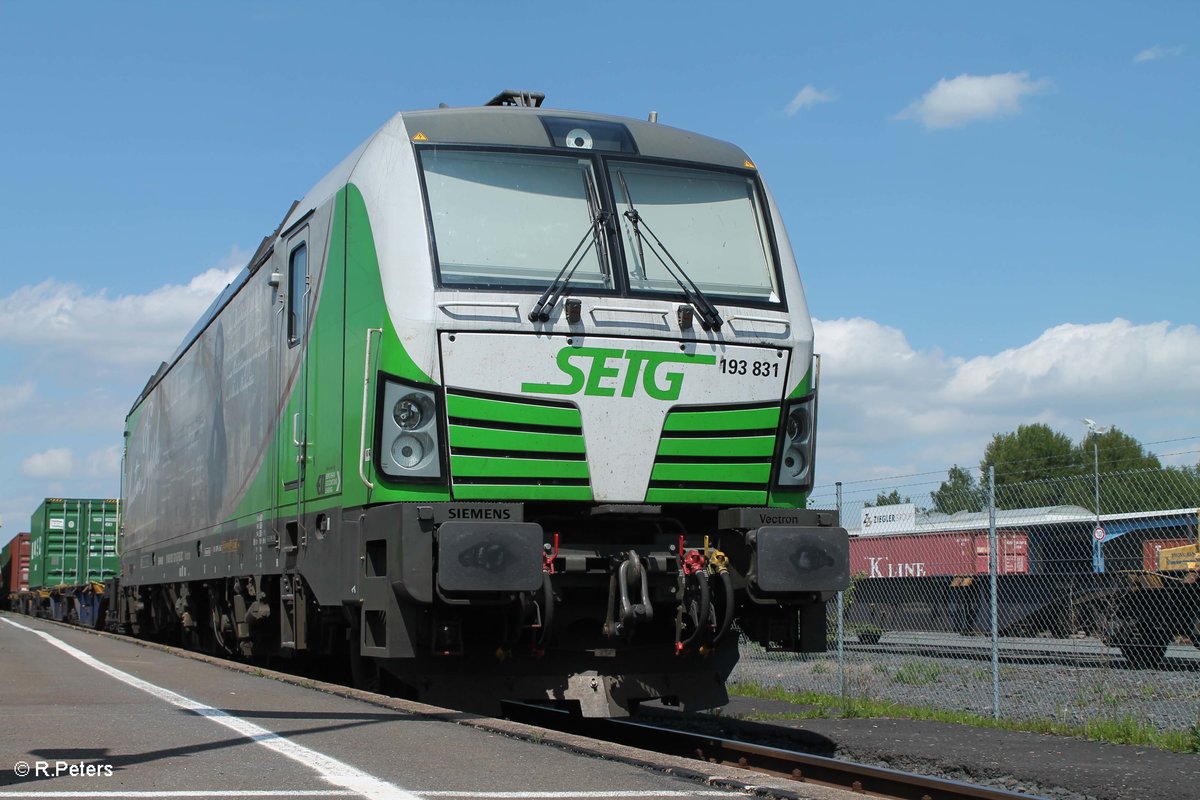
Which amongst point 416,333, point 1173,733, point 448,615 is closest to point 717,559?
point 448,615

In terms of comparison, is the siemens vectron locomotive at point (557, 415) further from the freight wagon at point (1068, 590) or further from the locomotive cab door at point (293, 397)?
the freight wagon at point (1068, 590)

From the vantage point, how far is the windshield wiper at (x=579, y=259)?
756cm

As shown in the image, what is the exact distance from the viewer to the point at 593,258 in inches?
313

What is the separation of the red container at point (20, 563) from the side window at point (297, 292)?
3790 cm

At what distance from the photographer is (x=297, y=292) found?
31.3 feet

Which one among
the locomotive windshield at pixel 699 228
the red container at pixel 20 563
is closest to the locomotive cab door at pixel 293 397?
the locomotive windshield at pixel 699 228

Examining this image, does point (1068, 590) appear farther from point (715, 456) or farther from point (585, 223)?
point (585, 223)

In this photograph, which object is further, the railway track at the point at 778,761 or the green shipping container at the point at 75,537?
the green shipping container at the point at 75,537

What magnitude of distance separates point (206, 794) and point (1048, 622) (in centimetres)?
1034

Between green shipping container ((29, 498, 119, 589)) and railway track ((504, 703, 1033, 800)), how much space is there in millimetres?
27443

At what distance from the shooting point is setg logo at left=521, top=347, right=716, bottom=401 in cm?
757

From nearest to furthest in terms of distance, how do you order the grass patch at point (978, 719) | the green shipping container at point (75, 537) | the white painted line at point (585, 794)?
the white painted line at point (585, 794) < the grass patch at point (978, 719) < the green shipping container at point (75, 537)

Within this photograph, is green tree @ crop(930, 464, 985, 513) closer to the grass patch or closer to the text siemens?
the grass patch

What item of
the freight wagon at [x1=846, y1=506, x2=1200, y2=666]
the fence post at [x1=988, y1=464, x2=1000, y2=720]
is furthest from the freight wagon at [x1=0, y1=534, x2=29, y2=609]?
the fence post at [x1=988, y1=464, x2=1000, y2=720]
